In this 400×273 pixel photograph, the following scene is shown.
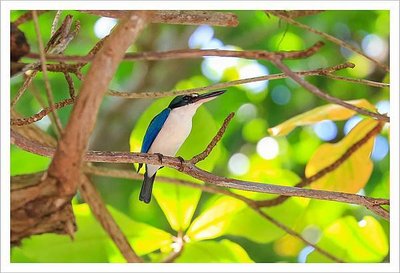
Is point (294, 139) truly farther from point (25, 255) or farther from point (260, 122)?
point (25, 255)

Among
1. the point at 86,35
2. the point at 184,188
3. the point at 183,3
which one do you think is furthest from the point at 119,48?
the point at 86,35

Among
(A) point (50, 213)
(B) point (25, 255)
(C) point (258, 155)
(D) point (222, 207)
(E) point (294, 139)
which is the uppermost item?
(E) point (294, 139)

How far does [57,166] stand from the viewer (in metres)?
0.46

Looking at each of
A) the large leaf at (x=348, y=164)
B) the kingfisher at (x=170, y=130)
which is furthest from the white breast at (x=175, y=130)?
the large leaf at (x=348, y=164)

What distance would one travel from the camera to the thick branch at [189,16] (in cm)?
65

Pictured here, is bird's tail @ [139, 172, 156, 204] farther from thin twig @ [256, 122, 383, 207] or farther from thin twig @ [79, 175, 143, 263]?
thin twig @ [256, 122, 383, 207]

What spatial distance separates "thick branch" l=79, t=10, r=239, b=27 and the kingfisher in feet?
0.67

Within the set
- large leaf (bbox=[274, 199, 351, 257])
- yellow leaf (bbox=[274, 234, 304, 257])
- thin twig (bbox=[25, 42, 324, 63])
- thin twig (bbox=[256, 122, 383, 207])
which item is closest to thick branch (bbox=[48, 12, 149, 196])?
thin twig (bbox=[25, 42, 324, 63])

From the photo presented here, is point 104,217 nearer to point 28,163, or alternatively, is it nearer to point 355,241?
point 28,163

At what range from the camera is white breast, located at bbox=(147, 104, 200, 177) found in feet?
3.03

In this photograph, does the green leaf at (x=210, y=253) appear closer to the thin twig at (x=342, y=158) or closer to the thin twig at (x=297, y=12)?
the thin twig at (x=342, y=158)

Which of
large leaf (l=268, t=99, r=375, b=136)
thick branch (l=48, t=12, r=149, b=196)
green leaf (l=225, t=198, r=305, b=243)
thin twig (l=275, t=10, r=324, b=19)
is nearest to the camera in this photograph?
thick branch (l=48, t=12, r=149, b=196)

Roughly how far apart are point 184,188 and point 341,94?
116 centimetres

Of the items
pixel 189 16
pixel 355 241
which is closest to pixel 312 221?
pixel 355 241
